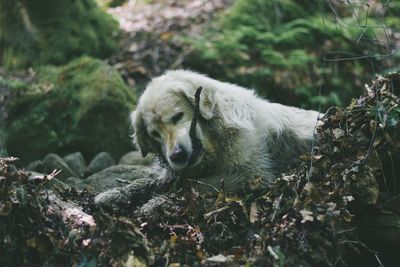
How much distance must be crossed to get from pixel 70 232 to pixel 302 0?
9.97 meters

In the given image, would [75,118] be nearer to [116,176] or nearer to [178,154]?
[116,176]

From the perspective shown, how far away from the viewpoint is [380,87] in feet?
14.2

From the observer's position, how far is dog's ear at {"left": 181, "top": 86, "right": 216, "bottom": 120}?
17.1 ft

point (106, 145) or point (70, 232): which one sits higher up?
point (70, 232)

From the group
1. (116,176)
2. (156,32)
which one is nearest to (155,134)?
(116,176)

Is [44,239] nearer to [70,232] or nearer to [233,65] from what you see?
[70,232]

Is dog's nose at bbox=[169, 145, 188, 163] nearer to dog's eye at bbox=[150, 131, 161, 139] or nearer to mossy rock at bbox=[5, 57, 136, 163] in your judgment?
dog's eye at bbox=[150, 131, 161, 139]

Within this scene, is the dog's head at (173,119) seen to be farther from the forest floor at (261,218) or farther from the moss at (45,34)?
the moss at (45,34)

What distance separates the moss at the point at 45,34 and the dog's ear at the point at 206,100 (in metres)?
5.64

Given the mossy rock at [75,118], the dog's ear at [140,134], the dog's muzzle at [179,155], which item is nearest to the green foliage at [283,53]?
the mossy rock at [75,118]

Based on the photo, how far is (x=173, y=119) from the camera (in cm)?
525

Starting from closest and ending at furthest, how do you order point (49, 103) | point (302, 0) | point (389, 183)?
point (389, 183) → point (49, 103) → point (302, 0)

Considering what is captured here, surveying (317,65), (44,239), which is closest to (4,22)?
(317,65)

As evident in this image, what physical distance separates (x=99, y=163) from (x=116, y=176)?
50.8 inches
